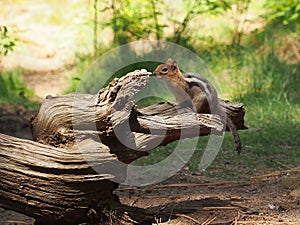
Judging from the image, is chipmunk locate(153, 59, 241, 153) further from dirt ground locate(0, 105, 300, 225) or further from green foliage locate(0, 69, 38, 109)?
green foliage locate(0, 69, 38, 109)

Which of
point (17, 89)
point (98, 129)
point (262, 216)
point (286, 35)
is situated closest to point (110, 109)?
point (98, 129)

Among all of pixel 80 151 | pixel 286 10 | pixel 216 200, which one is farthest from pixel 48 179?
pixel 286 10

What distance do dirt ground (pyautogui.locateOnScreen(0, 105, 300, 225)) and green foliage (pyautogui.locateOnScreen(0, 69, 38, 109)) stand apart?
3.06 metres

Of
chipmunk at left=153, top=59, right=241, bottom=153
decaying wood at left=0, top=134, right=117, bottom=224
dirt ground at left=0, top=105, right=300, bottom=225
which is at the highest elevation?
chipmunk at left=153, top=59, right=241, bottom=153

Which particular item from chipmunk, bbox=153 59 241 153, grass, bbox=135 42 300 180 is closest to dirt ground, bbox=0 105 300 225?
grass, bbox=135 42 300 180

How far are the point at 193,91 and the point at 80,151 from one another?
58.8 inches

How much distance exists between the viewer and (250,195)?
4.20 metres

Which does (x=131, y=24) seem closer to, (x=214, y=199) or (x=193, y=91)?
(x=193, y=91)

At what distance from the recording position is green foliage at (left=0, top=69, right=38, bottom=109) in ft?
24.0

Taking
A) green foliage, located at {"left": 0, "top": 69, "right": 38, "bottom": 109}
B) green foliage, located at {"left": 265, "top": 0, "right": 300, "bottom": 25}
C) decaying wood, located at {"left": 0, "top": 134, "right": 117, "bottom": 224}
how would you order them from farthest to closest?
green foliage, located at {"left": 265, "top": 0, "right": 300, "bottom": 25} < green foliage, located at {"left": 0, "top": 69, "right": 38, "bottom": 109} < decaying wood, located at {"left": 0, "top": 134, "right": 117, "bottom": 224}

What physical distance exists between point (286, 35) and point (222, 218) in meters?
4.92

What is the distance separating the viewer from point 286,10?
7.75 m

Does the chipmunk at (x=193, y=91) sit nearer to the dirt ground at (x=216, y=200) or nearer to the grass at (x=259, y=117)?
the dirt ground at (x=216, y=200)

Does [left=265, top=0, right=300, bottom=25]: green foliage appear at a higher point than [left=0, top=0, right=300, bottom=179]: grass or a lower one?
higher
